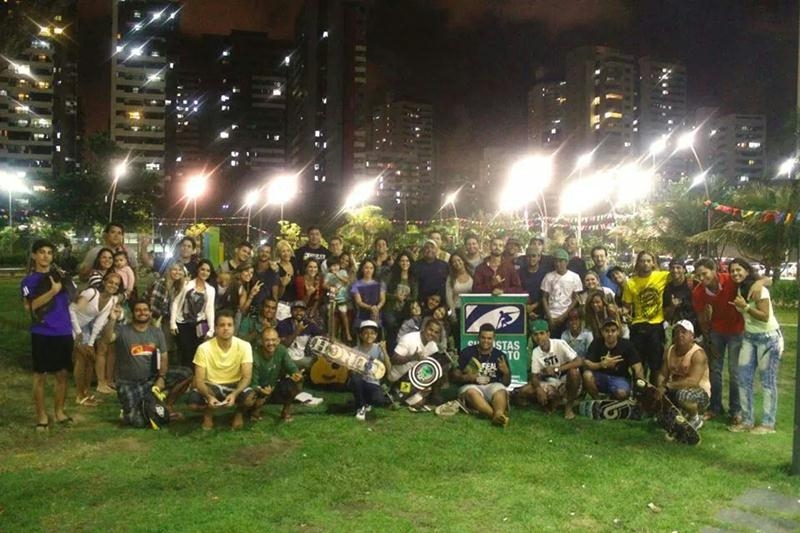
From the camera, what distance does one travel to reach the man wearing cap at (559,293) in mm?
10164

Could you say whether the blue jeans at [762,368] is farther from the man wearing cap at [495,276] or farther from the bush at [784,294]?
the bush at [784,294]

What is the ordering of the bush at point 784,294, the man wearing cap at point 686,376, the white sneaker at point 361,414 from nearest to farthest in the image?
the man wearing cap at point 686,376 → the white sneaker at point 361,414 → the bush at point 784,294

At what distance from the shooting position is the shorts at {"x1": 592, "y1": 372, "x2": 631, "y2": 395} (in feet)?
28.6

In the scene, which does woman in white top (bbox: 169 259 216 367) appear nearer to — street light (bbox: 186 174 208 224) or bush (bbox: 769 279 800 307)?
bush (bbox: 769 279 800 307)

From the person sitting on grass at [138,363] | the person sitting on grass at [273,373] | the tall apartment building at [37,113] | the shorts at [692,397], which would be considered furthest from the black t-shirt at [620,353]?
the tall apartment building at [37,113]

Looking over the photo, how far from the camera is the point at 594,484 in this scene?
20.9 feet

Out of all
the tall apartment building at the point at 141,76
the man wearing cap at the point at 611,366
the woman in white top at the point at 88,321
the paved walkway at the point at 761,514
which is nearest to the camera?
the paved walkway at the point at 761,514

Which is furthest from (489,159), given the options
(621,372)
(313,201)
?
(621,372)

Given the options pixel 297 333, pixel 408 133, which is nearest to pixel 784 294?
pixel 297 333

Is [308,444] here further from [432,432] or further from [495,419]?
[495,419]

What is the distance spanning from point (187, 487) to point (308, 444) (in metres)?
1.56

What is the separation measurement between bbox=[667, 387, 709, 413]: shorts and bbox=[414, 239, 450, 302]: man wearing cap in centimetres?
370

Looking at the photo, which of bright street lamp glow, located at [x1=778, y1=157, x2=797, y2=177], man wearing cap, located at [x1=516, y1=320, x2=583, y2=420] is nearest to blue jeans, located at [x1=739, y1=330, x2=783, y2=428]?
man wearing cap, located at [x1=516, y1=320, x2=583, y2=420]

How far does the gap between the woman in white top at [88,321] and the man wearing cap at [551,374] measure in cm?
533
